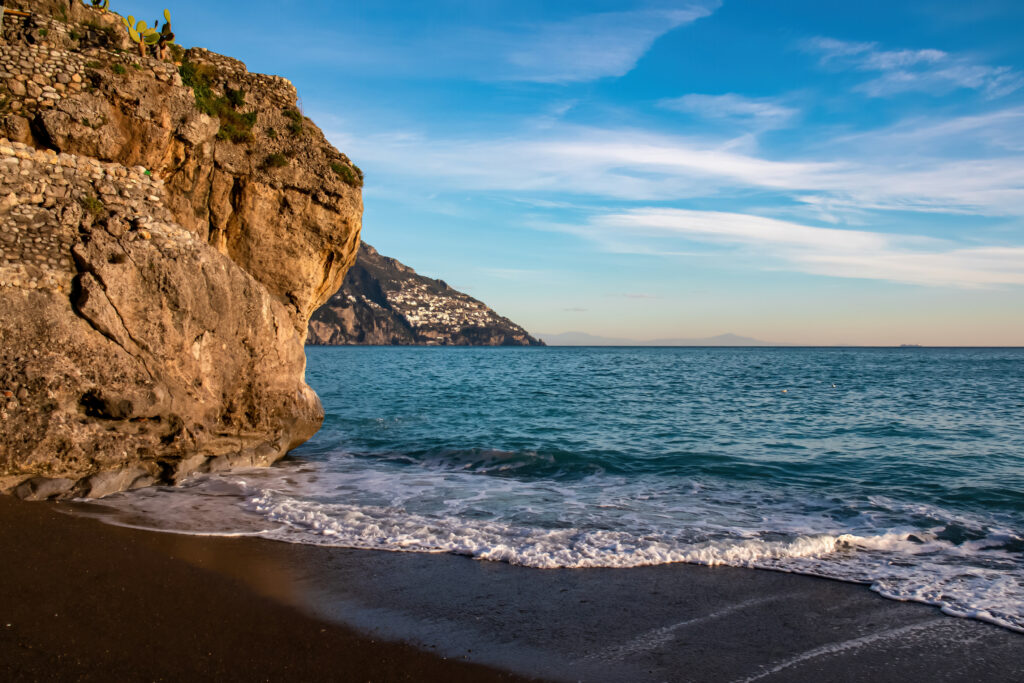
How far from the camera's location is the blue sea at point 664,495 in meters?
8.80

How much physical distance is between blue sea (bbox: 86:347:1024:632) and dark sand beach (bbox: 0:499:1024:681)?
670mm

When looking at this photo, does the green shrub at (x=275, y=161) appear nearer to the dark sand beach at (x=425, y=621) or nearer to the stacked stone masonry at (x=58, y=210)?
the stacked stone masonry at (x=58, y=210)

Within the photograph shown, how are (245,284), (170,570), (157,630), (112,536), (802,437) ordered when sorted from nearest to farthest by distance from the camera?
1. (157,630)
2. (170,570)
3. (112,536)
4. (245,284)
5. (802,437)

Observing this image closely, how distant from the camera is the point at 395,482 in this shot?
13250 mm

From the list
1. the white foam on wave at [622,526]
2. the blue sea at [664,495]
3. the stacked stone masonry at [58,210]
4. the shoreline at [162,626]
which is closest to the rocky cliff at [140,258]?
the stacked stone masonry at [58,210]

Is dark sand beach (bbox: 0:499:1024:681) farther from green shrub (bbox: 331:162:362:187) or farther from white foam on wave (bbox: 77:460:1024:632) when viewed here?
green shrub (bbox: 331:162:362:187)

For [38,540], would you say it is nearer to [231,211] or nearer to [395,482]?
[395,482]

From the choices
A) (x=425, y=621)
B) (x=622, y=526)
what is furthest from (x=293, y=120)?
(x=425, y=621)

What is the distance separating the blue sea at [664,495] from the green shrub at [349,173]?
676cm

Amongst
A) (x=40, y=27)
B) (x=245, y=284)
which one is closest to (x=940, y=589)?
(x=245, y=284)

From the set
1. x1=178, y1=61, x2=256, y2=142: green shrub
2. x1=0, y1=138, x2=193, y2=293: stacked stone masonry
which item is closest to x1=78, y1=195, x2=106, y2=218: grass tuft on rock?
x1=0, y1=138, x2=193, y2=293: stacked stone masonry

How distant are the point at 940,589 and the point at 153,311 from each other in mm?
12569

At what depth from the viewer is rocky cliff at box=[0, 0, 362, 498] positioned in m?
10.3

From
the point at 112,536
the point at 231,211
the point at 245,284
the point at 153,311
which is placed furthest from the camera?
the point at 231,211
